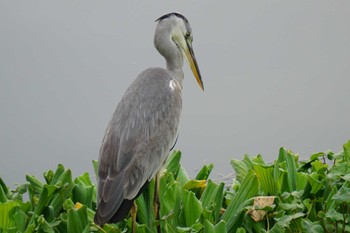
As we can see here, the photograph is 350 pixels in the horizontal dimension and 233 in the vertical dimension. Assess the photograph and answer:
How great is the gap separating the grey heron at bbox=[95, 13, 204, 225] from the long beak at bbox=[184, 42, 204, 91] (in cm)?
22

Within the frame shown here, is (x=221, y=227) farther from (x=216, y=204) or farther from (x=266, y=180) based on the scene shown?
(x=266, y=180)

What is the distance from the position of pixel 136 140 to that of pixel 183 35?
0.69 m

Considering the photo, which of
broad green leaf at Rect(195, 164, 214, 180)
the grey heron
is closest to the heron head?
the grey heron

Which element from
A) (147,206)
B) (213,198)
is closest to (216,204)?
(213,198)

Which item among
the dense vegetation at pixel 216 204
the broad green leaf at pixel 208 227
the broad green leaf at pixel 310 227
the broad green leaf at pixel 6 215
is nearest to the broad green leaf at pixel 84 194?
the dense vegetation at pixel 216 204

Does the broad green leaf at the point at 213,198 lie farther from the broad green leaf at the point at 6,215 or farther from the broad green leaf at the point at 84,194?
the broad green leaf at the point at 6,215

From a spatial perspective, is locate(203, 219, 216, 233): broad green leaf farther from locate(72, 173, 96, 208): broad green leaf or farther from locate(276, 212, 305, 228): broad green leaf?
locate(72, 173, 96, 208): broad green leaf

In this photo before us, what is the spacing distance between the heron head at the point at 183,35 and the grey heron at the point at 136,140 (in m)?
0.22

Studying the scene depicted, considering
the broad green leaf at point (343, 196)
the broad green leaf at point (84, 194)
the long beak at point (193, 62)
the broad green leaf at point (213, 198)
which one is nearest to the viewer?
the broad green leaf at point (343, 196)

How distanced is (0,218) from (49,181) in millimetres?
405

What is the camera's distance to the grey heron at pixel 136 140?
6.77 ft

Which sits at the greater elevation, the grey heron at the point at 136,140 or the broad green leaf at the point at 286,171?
the grey heron at the point at 136,140

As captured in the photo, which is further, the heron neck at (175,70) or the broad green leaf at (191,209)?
the heron neck at (175,70)

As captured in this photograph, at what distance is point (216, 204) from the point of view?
2.30m
